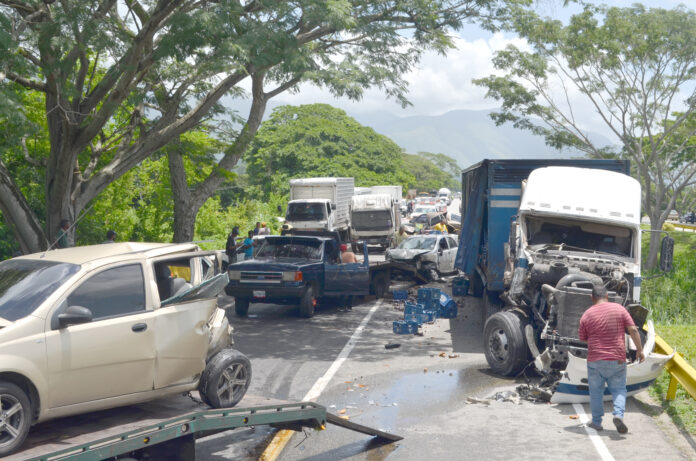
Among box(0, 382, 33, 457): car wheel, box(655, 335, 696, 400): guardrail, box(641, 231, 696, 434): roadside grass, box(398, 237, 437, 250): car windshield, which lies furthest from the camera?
box(398, 237, 437, 250): car windshield

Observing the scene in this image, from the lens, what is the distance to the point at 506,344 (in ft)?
35.3

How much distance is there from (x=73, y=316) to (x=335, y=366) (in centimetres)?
619

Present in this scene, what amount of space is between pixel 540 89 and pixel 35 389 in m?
26.6

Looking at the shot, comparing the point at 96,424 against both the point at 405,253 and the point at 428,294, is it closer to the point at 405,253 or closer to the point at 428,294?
the point at 428,294

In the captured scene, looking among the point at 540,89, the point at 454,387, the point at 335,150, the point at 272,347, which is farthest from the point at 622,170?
the point at 335,150

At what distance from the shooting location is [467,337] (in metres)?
14.2

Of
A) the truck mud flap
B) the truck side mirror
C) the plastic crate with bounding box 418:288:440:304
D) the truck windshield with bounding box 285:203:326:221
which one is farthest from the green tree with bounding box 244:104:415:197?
the truck mud flap

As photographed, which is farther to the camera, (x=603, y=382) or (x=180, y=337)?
(x=603, y=382)

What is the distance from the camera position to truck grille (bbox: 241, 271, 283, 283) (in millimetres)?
15250

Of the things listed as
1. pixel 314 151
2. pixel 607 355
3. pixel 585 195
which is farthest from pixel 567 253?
pixel 314 151

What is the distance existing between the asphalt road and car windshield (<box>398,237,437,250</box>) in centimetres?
975

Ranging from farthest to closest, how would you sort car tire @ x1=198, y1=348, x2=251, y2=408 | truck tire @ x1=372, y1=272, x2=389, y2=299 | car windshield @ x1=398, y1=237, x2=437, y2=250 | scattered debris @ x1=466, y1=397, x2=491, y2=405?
1. car windshield @ x1=398, y1=237, x2=437, y2=250
2. truck tire @ x1=372, y1=272, x2=389, y2=299
3. scattered debris @ x1=466, y1=397, x2=491, y2=405
4. car tire @ x1=198, y1=348, x2=251, y2=408

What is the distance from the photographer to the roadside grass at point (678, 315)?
9211 mm

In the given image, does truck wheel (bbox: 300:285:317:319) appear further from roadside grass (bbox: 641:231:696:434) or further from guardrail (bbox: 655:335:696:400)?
guardrail (bbox: 655:335:696:400)
